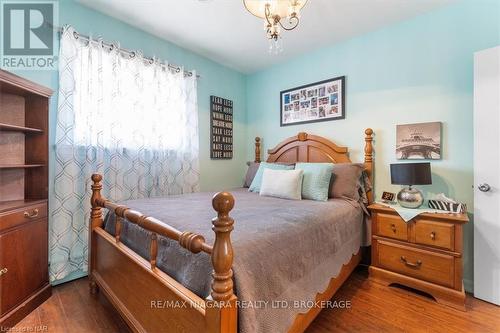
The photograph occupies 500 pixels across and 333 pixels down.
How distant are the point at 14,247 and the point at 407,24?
3.76 meters

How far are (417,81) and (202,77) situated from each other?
8.09ft

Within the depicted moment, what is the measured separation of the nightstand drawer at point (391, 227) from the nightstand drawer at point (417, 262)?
3.1 inches

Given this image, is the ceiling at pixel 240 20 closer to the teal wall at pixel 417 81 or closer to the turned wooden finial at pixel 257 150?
the teal wall at pixel 417 81

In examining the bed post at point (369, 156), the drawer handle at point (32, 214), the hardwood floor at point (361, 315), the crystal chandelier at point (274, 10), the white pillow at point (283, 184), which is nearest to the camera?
the crystal chandelier at point (274, 10)

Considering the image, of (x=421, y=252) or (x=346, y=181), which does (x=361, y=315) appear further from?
(x=346, y=181)

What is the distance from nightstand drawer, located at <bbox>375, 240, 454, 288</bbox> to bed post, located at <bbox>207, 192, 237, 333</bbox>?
1781mm

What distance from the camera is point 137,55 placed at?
2514 millimetres

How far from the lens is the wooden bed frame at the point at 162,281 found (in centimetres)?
86

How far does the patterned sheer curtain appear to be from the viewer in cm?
206

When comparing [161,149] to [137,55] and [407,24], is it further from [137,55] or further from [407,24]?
[407,24]

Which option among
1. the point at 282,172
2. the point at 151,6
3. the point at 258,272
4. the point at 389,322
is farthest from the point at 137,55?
the point at 389,322

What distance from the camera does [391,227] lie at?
2.10 metres

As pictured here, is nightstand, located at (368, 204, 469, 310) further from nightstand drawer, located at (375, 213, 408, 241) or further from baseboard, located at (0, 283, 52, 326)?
baseboard, located at (0, 283, 52, 326)

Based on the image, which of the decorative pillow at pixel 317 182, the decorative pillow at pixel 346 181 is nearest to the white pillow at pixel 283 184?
the decorative pillow at pixel 317 182
